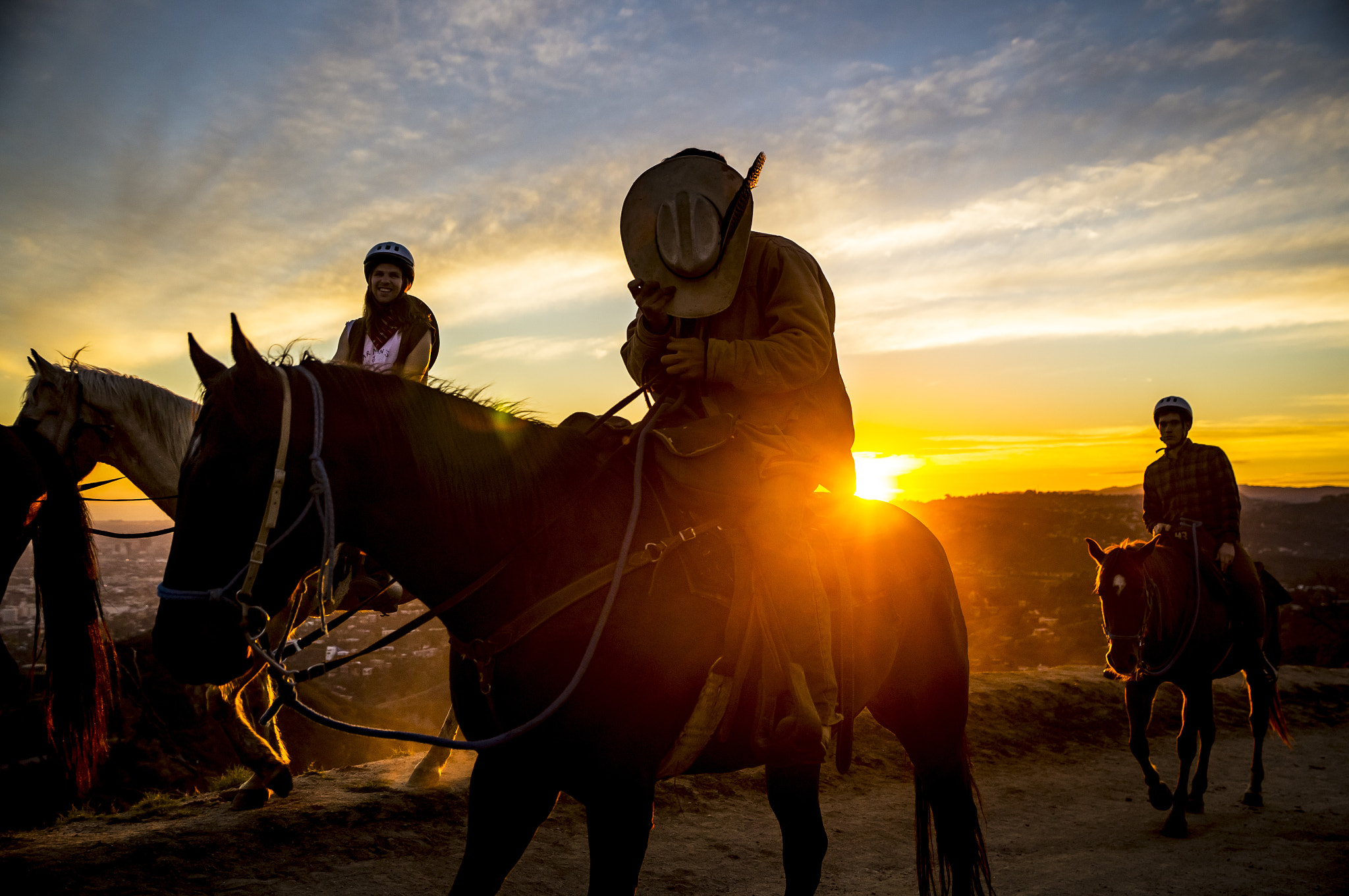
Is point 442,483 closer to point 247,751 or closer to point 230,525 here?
point 230,525

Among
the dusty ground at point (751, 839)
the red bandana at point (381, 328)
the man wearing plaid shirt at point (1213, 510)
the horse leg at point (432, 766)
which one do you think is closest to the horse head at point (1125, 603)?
the man wearing plaid shirt at point (1213, 510)

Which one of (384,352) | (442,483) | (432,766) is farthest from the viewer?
(432,766)

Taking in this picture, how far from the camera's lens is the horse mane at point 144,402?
5410 mm

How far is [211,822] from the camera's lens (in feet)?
17.0

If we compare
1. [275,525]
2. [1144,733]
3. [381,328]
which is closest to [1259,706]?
→ [1144,733]

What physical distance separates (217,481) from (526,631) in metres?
0.99

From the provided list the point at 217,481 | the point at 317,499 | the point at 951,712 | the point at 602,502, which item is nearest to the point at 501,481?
the point at 602,502

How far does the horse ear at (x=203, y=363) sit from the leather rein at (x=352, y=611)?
221 mm

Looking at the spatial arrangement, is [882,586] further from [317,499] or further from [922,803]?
Result: [317,499]

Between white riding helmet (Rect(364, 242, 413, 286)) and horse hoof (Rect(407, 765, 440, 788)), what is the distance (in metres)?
4.22

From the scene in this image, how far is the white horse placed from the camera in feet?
17.5

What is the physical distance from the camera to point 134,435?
5.49 m

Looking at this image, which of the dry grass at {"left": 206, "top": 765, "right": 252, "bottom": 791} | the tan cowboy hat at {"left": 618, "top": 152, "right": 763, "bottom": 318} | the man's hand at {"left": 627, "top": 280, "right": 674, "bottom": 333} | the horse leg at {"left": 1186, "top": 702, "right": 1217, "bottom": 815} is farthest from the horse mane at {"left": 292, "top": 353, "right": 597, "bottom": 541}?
the horse leg at {"left": 1186, "top": 702, "right": 1217, "bottom": 815}

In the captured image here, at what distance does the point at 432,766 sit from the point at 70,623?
2985mm
